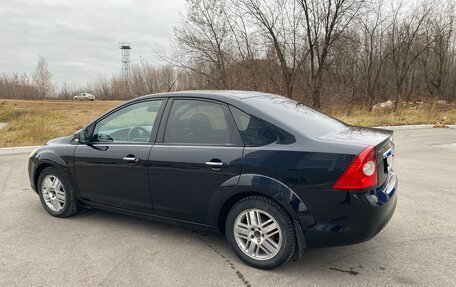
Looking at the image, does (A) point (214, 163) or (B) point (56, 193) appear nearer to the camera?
(A) point (214, 163)

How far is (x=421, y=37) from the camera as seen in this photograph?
2388 cm

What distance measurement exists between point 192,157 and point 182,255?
3.20ft

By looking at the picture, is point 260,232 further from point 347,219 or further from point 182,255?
point 182,255

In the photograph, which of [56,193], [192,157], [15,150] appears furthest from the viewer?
[15,150]

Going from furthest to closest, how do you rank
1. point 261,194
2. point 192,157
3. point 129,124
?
point 129,124, point 192,157, point 261,194

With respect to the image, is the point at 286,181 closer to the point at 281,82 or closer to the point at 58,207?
the point at 58,207

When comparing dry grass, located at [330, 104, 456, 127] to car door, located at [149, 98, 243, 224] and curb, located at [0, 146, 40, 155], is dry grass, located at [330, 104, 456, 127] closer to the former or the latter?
curb, located at [0, 146, 40, 155]

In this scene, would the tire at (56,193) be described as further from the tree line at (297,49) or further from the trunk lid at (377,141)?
the tree line at (297,49)

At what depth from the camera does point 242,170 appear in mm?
3023

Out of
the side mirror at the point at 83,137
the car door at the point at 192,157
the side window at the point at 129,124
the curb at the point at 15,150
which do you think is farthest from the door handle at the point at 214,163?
the curb at the point at 15,150

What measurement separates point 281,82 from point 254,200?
677 inches

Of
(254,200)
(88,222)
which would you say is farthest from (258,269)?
(88,222)

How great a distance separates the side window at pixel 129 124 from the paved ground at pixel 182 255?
1.06 meters

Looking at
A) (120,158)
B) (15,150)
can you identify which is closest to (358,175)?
(120,158)
